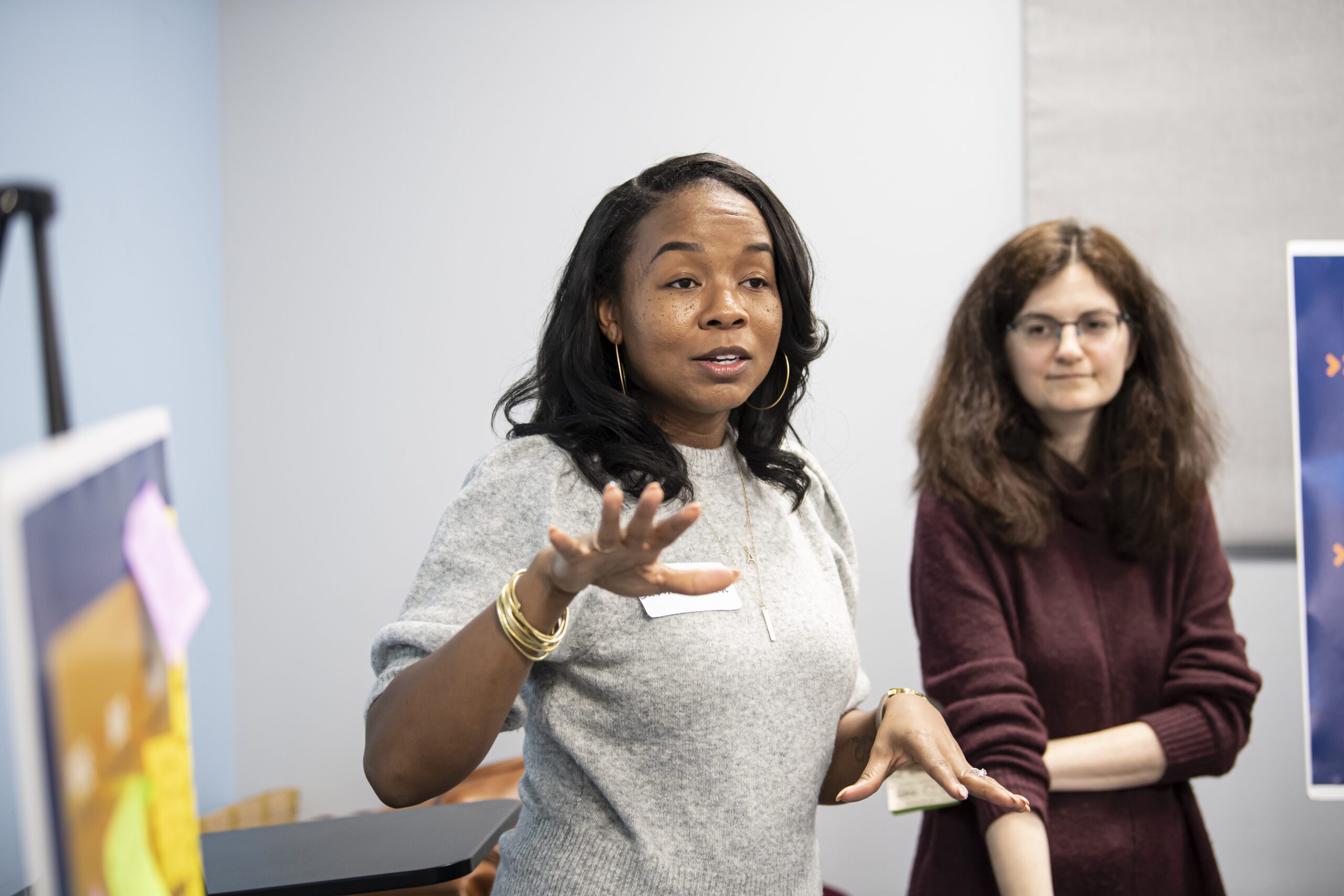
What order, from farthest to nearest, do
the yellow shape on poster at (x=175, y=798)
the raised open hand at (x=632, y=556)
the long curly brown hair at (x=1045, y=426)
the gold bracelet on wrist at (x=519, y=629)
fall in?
the long curly brown hair at (x=1045, y=426) → the gold bracelet on wrist at (x=519, y=629) → the raised open hand at (x=632, y=556) → the yellow shape on poster at (x=175, y=798)

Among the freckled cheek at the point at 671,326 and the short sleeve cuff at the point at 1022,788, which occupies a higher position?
the freckled cheek at the point at 671,326

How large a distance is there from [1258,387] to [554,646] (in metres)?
2.47

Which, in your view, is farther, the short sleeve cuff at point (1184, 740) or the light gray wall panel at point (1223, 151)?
the light gray wall panel at point (1223, 151)

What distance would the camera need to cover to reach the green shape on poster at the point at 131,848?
1.46 ft

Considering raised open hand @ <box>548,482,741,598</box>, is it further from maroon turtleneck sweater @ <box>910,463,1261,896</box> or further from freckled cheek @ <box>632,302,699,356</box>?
maroon turtleneck sweater @ <box>910,463,1261,896</box>

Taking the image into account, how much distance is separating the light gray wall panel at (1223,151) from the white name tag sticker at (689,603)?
201 centimetres

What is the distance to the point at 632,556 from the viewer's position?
2.63ft

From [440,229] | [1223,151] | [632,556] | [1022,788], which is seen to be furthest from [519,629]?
[1223,151]

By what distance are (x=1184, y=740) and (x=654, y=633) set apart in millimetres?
979

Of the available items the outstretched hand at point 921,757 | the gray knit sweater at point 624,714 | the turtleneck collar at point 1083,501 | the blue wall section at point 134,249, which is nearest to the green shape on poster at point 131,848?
the gray knit sweater at point 624,714

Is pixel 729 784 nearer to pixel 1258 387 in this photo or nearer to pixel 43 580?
pixel 43 580

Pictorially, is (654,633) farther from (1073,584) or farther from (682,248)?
(1073,584)

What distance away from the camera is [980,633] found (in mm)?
1601

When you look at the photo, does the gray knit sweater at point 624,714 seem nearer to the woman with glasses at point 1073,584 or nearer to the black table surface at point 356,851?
the black table surface at point 356,851
